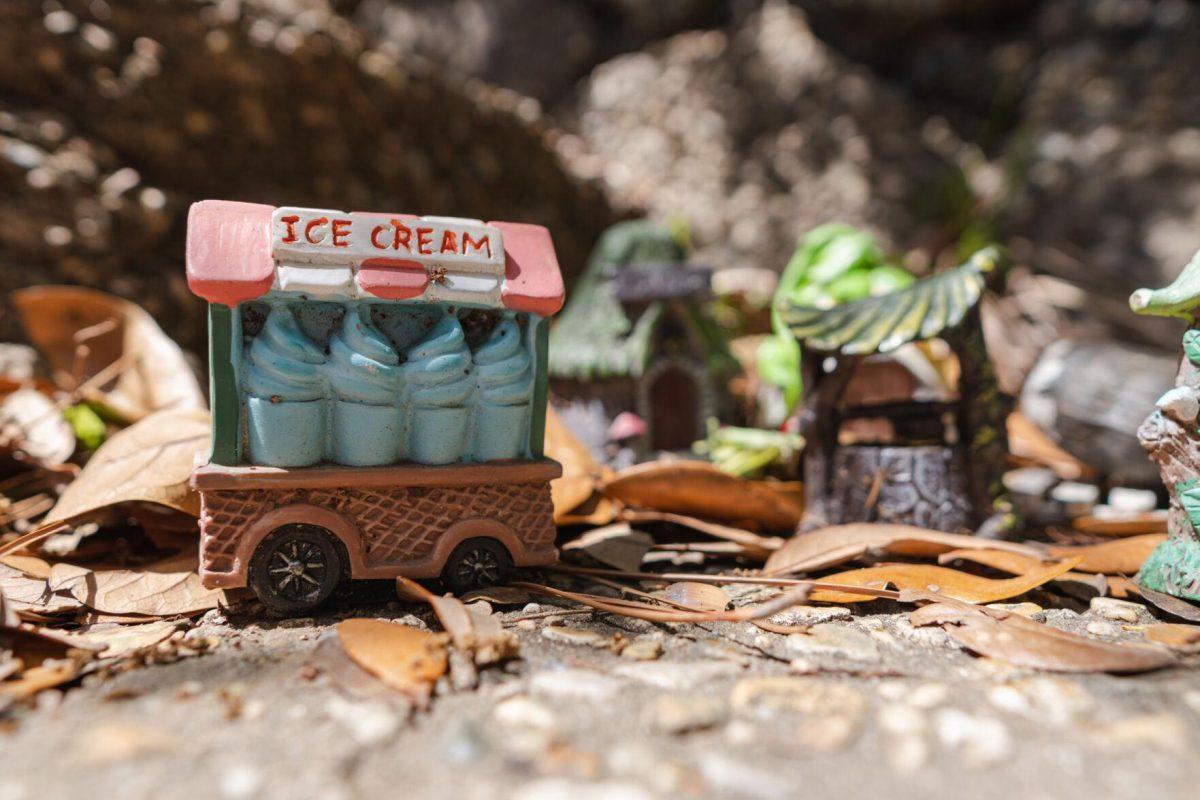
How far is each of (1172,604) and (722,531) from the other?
2.25 feet

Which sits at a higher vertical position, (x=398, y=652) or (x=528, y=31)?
(x=528, y=31)

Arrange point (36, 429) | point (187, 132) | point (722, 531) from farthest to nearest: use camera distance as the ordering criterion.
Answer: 1. point (187, 132)
2. point (36, 429)
3. point (722, 531)

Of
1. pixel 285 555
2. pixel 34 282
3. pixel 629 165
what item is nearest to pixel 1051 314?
pixel 629 165

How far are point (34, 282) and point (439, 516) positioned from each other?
1.78m

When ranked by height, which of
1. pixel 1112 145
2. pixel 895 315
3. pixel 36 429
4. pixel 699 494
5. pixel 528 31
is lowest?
pixel 699 494

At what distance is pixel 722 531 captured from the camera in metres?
1.46

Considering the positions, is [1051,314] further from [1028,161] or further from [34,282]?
[34,282]

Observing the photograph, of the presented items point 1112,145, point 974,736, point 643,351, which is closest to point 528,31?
point 643,351

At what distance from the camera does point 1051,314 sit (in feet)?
12.0

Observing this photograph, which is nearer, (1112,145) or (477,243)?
(477,243)

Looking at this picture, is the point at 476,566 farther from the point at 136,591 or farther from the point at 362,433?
the point at 136,591

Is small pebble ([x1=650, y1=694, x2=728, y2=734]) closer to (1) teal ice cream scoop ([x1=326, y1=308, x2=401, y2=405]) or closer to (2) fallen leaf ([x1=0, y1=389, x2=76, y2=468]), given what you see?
(1) teal ice cream scoop ([x1=326, y1=308, x2=401, y2=405])

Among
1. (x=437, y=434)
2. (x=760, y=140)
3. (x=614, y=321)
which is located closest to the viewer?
(x=437, y=434)

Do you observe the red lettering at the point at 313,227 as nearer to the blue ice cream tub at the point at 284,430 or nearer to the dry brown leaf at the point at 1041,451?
the blue ice cream tub at the point at 284,430
